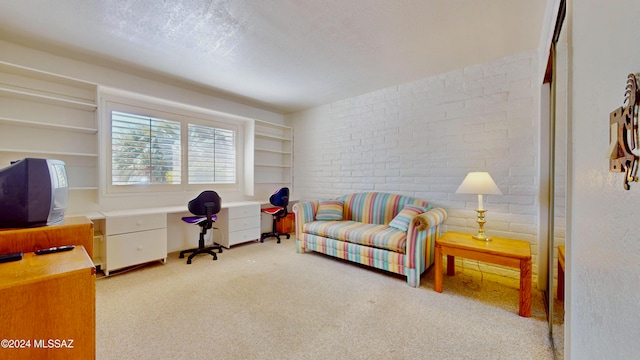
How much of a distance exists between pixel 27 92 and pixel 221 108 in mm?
2077

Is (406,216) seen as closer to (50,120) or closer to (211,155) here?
(211,155)

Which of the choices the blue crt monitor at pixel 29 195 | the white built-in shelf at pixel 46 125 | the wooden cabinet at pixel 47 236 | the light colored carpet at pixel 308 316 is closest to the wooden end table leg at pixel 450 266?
the light colored carpet at pixel 308 316

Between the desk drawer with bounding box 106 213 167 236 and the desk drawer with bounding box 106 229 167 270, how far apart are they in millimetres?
48

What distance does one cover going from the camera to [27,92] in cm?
242

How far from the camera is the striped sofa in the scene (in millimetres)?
2488

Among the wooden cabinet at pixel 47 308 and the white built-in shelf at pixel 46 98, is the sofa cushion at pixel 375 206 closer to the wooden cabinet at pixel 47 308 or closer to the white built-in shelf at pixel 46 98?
the wooden cabinet at pixel 47 308

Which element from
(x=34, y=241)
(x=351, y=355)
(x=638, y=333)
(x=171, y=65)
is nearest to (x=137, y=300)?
(x=34, y=241)

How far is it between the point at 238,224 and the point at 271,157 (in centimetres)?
160

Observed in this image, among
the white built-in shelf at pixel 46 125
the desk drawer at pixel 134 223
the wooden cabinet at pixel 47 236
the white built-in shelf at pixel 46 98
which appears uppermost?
the white built-in shelf at pixel 46 98

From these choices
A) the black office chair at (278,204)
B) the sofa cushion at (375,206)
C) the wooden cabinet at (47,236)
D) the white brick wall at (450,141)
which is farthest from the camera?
the black office chair at (278,204)

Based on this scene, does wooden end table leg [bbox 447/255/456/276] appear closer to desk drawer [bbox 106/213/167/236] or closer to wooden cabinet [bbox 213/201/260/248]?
wooden cabinet [bbox 213/201/260/248]

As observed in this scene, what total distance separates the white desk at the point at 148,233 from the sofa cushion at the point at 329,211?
4.12 ft

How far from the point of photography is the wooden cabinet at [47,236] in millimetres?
1178

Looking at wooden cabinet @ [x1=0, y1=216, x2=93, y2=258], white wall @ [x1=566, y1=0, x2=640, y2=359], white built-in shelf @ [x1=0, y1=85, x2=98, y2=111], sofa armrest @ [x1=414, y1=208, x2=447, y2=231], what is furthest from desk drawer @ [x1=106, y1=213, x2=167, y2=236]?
white wall @ [x1=566, y1=0, x2=640, y2=359]
